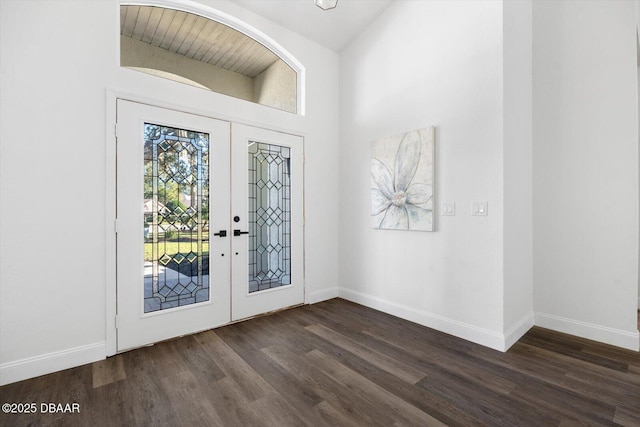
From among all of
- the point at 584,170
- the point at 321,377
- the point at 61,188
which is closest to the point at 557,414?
the point at 321,377

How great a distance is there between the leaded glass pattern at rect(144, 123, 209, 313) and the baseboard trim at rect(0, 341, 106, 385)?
0.49 m

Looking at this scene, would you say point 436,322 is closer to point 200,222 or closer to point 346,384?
point 346,384

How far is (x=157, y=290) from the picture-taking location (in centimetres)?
290

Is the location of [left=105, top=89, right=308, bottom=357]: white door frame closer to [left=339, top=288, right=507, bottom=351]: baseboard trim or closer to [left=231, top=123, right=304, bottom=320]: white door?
[left=231, top=123, right=304, bottom=320]: white door

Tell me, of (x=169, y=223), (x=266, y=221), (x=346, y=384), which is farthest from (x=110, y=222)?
(x=346, y=384)

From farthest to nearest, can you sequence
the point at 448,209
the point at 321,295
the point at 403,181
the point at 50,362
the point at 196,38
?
the point at 321,295 → the point at 403,181 → the point at 196,38 → the point at 448,209 → the point at 50,362

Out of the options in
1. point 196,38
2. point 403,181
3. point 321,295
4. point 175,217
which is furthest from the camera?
point 321,295

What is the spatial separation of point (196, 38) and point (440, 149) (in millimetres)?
2942

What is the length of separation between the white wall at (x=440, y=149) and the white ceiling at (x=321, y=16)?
0.52 feet

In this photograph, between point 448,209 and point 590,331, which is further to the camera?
point 448,209

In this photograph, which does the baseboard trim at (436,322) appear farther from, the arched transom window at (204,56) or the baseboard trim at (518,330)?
the arched transom window at (204,56)

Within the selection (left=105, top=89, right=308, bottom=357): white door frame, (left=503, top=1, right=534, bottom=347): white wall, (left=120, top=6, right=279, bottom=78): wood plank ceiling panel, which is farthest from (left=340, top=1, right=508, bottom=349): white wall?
(left=105, top=89, right=308, bottom=357): white door frame

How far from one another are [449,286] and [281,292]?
6.55ft

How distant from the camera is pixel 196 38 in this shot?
329 cm
